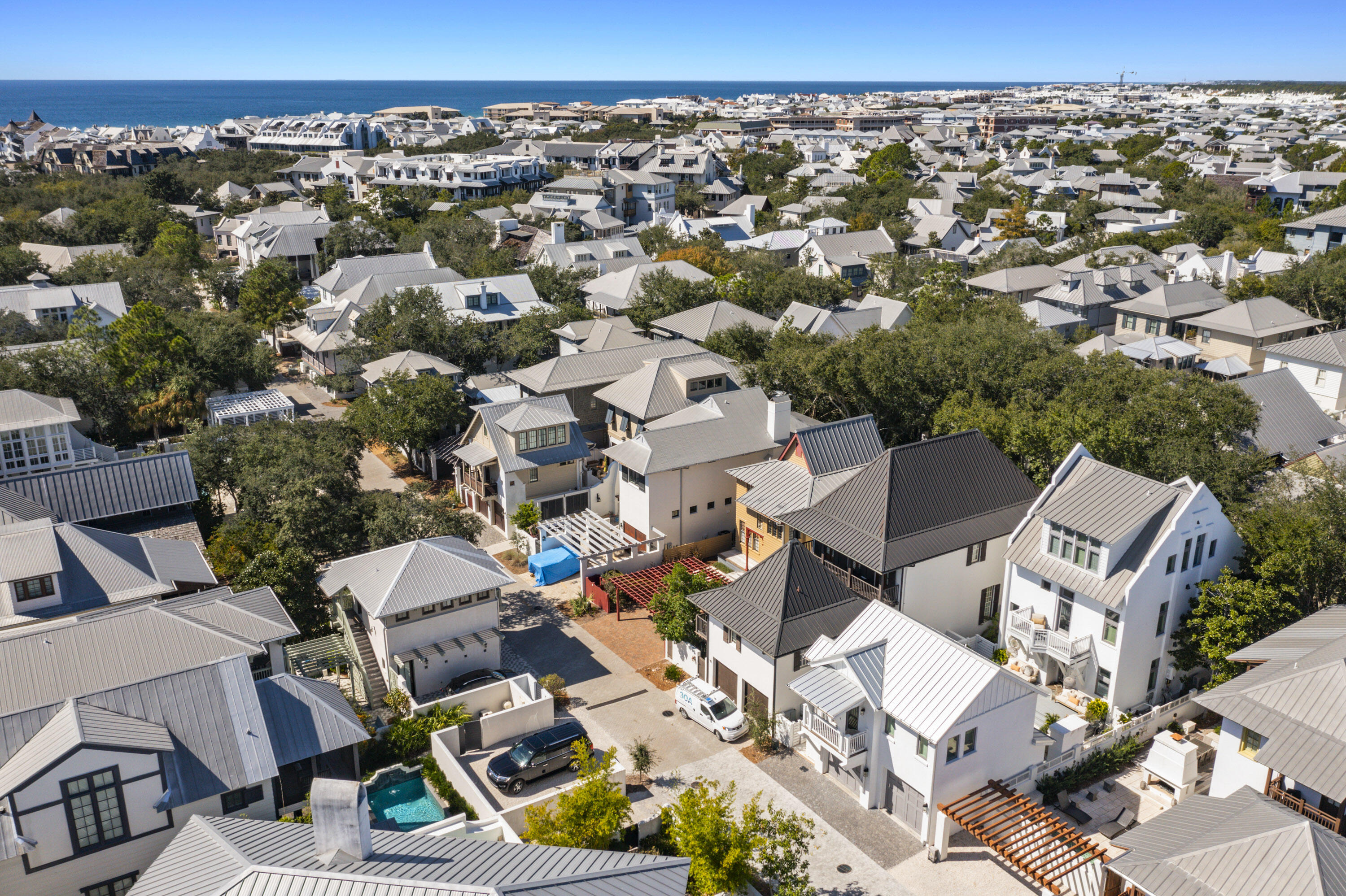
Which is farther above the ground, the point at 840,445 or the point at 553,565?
the point at 840,445

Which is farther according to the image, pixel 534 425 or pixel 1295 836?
pixel 534 425

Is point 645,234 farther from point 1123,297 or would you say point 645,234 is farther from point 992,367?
point 992,367

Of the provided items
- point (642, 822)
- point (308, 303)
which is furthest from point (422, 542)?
point (308, 303)

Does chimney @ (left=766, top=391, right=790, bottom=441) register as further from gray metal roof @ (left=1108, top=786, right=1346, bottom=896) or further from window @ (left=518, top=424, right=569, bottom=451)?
gray metal roof @ (left=1108, top=786, right=1346, bottom=896)

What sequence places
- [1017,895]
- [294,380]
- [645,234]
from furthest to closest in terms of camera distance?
[645,234] < [294,380] < [1017,895]

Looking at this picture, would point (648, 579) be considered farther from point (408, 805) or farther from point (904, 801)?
point (904, 801)

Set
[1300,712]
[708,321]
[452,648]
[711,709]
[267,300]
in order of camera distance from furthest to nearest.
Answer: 1. [267,300]
2. [708,321]
3. [452,648]
4. [711,709]
5. [1300,712]

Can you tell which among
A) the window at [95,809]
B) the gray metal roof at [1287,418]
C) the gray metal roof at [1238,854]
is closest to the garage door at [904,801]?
the gray metal roof at [1238,854]

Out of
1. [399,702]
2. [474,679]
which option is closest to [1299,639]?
[474,679]
